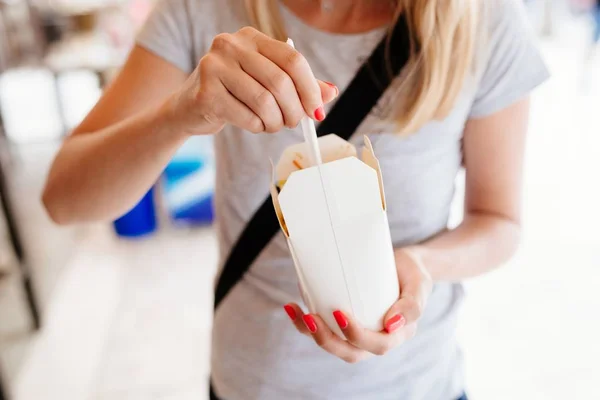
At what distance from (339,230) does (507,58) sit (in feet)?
1.22

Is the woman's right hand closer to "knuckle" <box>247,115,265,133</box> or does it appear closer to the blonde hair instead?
"knuckle" <box>247,115,265,133</box>

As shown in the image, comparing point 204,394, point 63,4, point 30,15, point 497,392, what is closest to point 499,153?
point 497,392

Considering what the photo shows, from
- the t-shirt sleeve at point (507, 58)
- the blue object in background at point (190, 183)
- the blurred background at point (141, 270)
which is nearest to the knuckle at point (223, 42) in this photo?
the t-shirt sleeve at point (507, 58)

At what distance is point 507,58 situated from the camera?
73 centimetres

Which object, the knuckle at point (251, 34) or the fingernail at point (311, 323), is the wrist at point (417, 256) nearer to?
the fingernail at point (311, 323)

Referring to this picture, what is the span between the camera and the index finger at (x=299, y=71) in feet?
1.52

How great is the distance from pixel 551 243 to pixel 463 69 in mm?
2213

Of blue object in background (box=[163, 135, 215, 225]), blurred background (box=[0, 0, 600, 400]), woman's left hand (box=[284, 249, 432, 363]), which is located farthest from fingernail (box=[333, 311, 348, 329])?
blue object in background (box=[163, 135, 215, 225])

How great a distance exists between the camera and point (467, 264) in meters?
0.77

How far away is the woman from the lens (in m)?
0.66

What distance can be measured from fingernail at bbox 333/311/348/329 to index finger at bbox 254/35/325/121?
0.71ft

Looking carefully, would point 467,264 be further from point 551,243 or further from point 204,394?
point 551,243

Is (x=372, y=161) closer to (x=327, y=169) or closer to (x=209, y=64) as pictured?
(x=327, y=169)

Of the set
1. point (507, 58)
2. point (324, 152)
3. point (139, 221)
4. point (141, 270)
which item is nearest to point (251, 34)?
point (324, 152)
